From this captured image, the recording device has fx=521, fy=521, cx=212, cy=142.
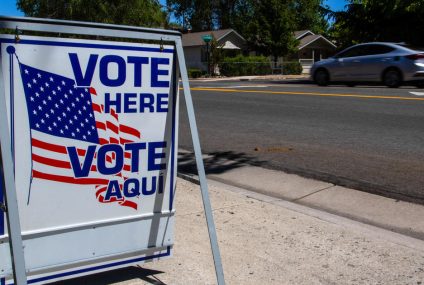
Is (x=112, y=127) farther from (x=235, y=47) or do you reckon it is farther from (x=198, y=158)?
(x=235, y=47)

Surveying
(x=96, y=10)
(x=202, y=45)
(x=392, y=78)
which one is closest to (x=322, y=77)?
(x=392, y=78)

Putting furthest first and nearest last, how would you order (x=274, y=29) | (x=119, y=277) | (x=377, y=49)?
(x=274, y=29) < (x=377, y=49) < (x=119, y=277)

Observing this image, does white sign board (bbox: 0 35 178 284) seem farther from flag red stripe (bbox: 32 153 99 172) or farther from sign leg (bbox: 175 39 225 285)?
sign leg (bbox: 175 39 225 285)

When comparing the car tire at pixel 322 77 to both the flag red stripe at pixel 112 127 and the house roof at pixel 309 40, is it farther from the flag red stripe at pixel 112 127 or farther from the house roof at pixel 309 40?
the house roof at pixel 309 40

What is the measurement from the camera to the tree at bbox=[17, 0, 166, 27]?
32344 mm

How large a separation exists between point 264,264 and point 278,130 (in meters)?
6.12

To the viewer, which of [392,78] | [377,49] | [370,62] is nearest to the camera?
[392,78]

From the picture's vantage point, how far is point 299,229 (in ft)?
14.8

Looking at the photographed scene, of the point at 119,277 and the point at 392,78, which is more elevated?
the point at 392,78

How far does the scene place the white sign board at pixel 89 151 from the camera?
277cm

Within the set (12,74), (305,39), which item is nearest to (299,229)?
(12,74)

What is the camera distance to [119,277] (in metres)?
3.57

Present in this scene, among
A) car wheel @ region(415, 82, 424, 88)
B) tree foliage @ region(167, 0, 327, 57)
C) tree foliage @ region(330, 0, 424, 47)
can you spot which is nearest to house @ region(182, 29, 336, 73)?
tree foliage @ region(167, 0, 327, 57)

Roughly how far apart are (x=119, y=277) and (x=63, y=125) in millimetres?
1247
